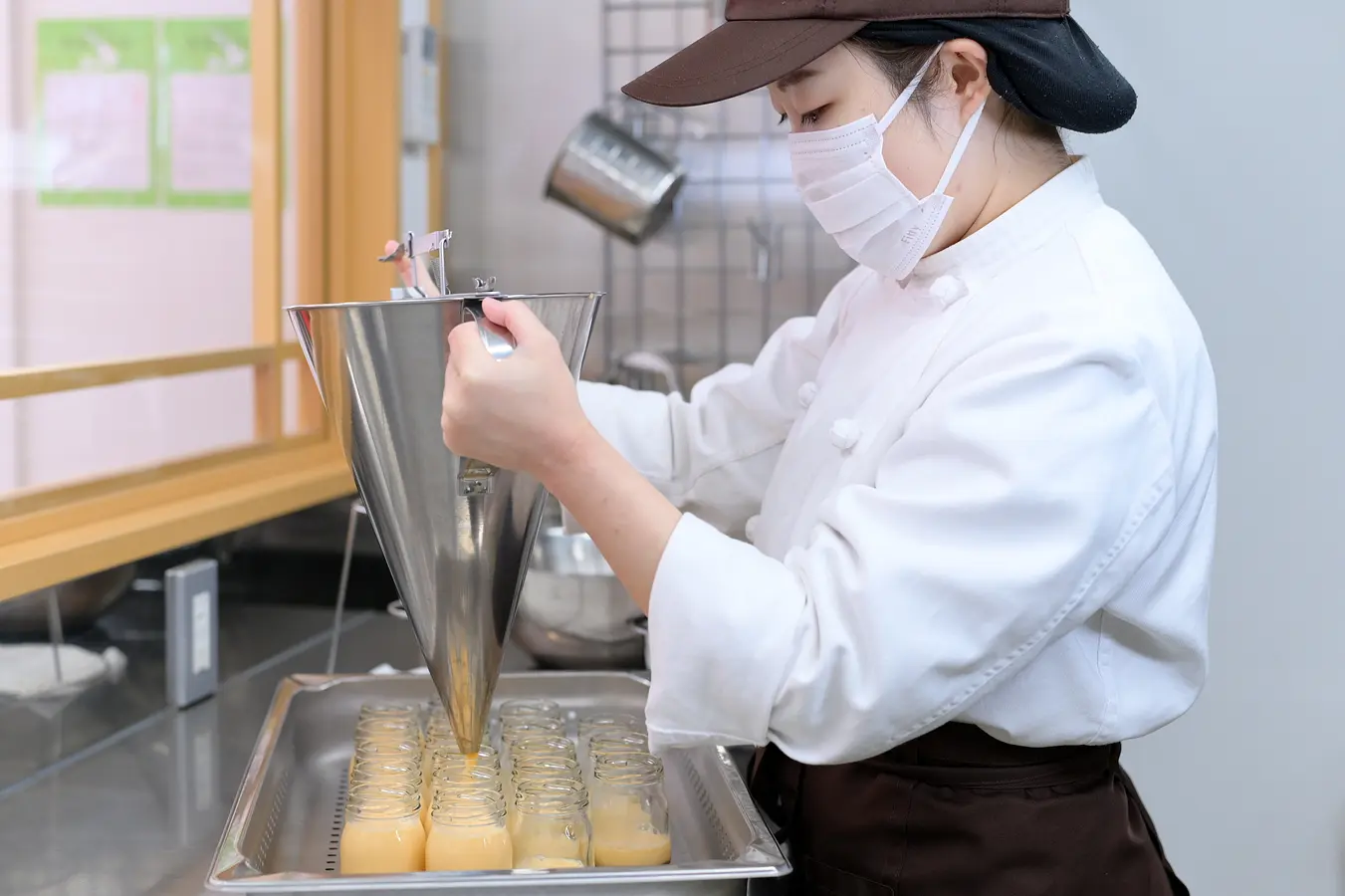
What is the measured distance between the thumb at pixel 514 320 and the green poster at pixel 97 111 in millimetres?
864

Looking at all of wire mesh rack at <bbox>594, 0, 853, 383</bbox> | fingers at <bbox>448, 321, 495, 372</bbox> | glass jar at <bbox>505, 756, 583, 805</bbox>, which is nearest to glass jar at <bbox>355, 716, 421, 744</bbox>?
glass jar at <bbox>505, 756, 583, 805</bbox>

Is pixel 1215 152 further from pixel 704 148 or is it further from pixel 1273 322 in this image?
pixel 704 148

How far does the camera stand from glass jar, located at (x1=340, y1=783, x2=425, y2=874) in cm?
102

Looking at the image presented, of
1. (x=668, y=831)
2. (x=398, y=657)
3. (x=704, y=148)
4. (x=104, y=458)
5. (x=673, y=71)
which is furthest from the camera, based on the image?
(x=704, y=148)

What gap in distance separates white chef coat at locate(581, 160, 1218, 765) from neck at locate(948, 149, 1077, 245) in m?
0.02

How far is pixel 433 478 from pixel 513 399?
0.12m

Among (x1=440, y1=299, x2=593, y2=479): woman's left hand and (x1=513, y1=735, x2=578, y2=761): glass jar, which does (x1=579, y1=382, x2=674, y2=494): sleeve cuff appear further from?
(x1=440, y1=299, x2=593, y2=479): woman's left hand

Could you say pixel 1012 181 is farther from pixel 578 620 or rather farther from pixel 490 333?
pixel 578 620

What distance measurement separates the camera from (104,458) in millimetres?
1615

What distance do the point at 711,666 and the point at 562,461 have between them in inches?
6.9

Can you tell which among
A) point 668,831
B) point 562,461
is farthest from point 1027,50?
point 668,831

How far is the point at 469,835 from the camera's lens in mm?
1006

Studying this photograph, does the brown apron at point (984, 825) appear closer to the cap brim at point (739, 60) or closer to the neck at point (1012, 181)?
the neck at point (1012, 181)

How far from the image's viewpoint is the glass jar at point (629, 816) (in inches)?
41.8
